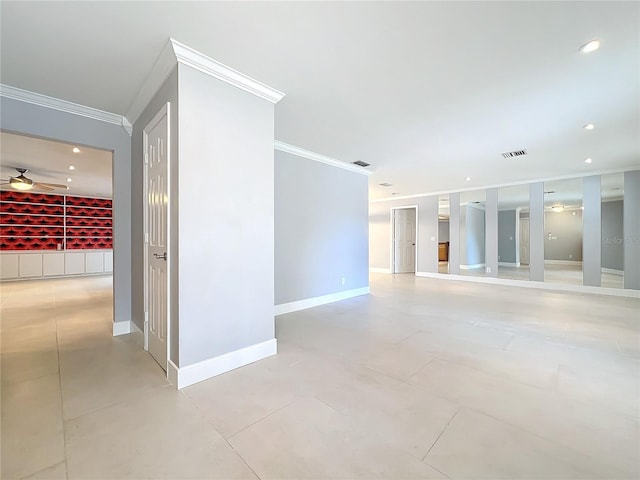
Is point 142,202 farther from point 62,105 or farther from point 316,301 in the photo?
point 316,301

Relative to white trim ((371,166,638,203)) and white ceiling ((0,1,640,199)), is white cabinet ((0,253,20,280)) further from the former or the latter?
white trim ((371,166,638,203))

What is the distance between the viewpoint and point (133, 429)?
1615 mm

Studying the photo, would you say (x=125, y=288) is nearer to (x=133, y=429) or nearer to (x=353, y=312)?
(x=133, y=429)

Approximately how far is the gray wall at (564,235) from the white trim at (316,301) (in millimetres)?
6670

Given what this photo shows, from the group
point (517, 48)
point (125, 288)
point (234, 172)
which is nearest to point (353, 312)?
point (234, 172)

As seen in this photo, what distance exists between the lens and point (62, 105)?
2.88 meters

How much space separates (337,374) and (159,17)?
2894mm

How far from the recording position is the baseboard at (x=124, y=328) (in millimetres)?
3281

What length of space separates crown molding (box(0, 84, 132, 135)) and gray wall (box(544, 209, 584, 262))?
10.5 m

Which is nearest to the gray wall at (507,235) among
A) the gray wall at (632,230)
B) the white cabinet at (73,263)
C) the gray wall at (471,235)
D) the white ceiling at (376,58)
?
the gray wall at (471,235)

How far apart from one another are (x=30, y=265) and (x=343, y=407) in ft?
32.6

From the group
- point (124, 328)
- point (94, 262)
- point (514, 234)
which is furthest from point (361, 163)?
point (94, 262)

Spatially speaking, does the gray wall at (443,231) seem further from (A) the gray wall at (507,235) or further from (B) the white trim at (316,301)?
(B) the white trim at (316,301)

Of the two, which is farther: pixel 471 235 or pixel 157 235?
pixel 471 235
